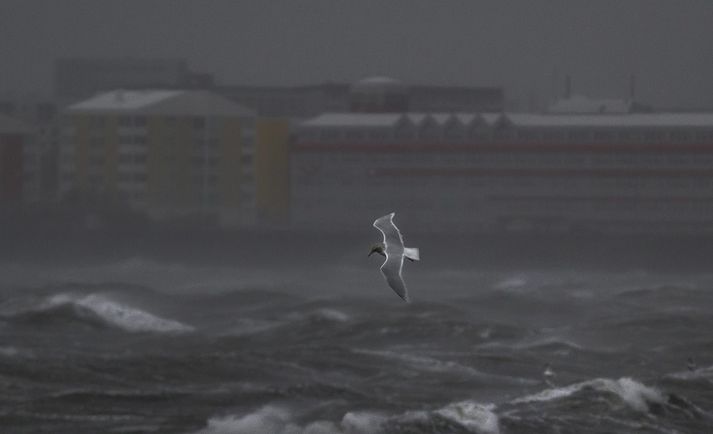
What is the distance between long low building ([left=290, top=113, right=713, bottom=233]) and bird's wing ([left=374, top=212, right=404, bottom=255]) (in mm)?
87868

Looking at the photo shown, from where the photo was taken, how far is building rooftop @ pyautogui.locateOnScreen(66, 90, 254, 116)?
390 ft

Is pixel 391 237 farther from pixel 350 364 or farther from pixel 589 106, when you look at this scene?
pixel 589 106

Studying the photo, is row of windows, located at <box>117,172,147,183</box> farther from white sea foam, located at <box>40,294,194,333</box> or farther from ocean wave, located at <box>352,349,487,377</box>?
ocean wave, located at <box>352,349,487,377</box>

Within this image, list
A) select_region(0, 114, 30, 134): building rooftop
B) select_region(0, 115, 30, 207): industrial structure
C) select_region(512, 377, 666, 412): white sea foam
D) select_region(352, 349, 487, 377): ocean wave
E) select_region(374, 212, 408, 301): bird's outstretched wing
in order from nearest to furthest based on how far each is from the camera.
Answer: select_region(374, 212, 408, 301): bird's outstretched wing < select_region(512, 377, 666, 412): white sea foam < select_region(352, 349, 487, 377): ocean wave < select_region(0, 114, 30, 134): building rooftop < select_region(0, 115, 30, 207): industrial structure

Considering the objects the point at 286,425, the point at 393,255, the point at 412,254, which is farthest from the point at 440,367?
the point at 412,254

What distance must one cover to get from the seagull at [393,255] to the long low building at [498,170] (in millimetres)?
88320

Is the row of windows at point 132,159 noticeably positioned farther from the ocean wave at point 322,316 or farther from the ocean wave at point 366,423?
the ocean wave at point 366,423

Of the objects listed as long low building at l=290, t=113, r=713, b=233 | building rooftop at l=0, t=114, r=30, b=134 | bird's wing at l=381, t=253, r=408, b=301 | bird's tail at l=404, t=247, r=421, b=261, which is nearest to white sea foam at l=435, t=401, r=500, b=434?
bird's tail at l=404, t=247, r=421, b=261

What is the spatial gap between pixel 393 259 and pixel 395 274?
983 mm

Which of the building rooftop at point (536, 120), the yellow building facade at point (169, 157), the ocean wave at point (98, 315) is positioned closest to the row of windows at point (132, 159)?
the yellow building facade at point (169, 157)

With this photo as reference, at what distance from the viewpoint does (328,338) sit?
50.9 m

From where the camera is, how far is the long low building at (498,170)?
11488 cm

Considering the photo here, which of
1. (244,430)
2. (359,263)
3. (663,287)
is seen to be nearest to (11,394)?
(244,430)

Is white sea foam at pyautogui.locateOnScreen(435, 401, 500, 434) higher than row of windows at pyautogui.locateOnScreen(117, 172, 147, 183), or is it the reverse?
white sea foam at pyautogui.locateOnScreen(435, 401, 500, 434)
